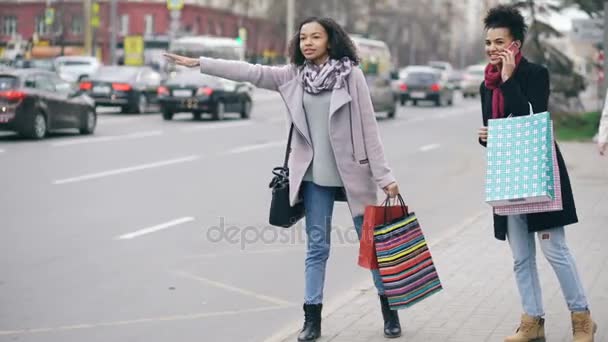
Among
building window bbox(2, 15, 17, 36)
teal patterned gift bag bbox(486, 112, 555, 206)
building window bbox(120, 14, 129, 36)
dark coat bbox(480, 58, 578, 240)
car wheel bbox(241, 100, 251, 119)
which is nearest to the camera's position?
teal patterned gift bag bbox(486, 112, 555, 206)

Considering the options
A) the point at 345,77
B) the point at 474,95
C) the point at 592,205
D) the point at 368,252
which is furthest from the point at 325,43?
the point at 474,95

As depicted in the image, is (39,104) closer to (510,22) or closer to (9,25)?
(510,22)

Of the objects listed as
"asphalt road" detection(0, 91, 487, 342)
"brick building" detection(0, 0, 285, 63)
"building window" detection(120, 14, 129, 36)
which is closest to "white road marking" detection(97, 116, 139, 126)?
"asphalt road" detection(0, 91, 487, 342)

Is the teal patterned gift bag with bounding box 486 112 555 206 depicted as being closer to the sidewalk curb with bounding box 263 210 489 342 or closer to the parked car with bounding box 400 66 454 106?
the sidewalk curb with bounding box 263 210 489 342

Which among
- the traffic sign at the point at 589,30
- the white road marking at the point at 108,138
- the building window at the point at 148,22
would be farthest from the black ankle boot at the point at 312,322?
the building window at the point at 148,22

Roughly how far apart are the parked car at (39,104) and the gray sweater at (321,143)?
57.3 feet

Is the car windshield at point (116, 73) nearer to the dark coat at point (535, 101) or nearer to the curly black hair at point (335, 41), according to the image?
the curly black hair at point (335, 41)

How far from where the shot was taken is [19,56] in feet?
221

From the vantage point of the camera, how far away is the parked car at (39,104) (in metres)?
22.9

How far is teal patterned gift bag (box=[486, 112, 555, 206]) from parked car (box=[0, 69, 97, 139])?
713 inches

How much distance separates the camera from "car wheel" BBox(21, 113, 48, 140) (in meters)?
23.3

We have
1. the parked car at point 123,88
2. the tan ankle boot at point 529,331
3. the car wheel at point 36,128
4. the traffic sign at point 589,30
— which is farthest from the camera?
the parked car at point 123,88

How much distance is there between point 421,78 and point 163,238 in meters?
39.8

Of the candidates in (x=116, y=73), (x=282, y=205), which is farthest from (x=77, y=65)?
(x=282, y=205)
